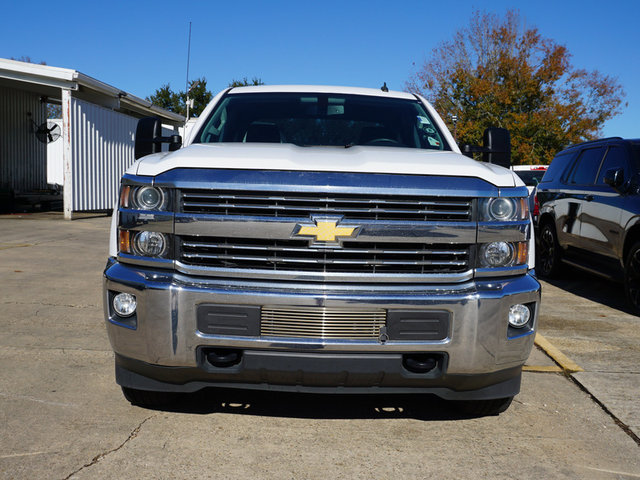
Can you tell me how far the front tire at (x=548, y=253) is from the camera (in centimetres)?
870

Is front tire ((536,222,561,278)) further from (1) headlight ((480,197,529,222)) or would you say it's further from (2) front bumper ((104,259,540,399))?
(2) front bumper ((104,259,540,399))

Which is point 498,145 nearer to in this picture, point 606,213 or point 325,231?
point 325,231

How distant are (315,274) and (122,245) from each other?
0.97 m

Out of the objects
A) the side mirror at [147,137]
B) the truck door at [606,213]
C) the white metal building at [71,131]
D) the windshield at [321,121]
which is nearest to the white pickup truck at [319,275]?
the side mirror at [147,137]

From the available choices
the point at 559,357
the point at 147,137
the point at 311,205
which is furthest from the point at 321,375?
the point at 559,357

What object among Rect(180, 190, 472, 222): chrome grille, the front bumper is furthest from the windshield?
the front bumper

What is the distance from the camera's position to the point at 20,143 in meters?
20.6

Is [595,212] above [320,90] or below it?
below

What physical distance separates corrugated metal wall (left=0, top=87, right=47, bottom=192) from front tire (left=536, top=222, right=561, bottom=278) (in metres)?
16.2

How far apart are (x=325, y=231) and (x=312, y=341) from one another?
1.68 feet

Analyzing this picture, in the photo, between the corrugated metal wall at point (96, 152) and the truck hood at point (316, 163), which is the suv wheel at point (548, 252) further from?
the corrugated metal wall at point (96, 152)

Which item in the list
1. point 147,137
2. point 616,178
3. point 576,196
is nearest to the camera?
point 147,137

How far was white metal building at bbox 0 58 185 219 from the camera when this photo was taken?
16250 mm

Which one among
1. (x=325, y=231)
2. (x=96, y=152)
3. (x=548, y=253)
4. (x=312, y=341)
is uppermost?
(x=96, y=152)
